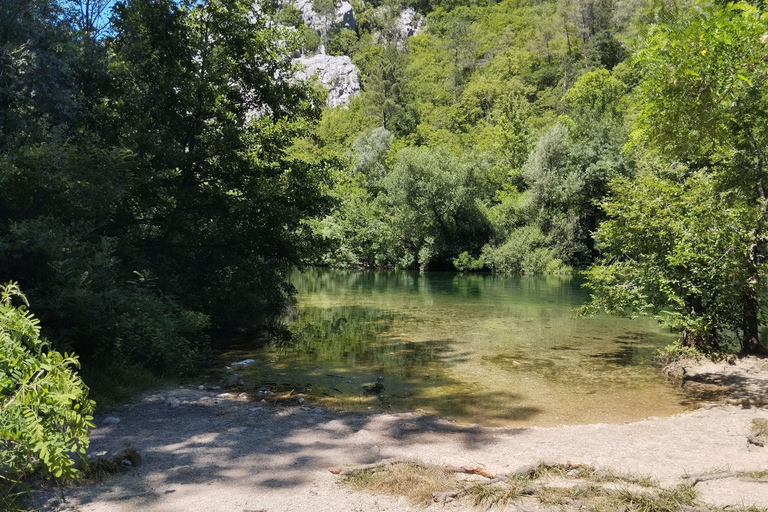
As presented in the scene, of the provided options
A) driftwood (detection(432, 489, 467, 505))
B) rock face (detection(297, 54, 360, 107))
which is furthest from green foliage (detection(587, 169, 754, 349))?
rock face (detection(297, 54, 360, 107))

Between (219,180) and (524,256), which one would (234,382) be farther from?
(524,256)

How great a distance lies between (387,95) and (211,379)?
80003mm

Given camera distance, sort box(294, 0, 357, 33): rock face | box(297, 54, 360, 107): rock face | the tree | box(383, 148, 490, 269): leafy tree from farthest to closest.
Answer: box(294, 0, 357, 33): rock face < box(297, 54, 360, 107): rock face < box(383, 148, 490, 269): leafy tree < the tree

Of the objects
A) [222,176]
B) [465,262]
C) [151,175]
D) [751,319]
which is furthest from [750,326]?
[465,262]

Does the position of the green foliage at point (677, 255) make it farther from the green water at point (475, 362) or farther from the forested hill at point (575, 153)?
the green water at point (475, 362)

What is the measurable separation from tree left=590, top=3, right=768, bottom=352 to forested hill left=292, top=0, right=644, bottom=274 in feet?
5.15

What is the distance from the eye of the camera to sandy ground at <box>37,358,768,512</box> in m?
4.82

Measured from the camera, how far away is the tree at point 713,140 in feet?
19.8

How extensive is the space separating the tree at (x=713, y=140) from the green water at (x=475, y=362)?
6.76ft

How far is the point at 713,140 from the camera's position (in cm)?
741

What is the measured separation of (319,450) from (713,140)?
6.57 m

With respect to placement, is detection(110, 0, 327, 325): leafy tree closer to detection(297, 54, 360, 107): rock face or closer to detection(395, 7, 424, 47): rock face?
detection(297, 54, 360, 107): rock face

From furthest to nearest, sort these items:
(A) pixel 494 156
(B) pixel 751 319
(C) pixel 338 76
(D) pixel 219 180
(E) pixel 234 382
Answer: (C) pixel 338 76
(A) pixel 494 156
(D) pixel 219 180
(B) pixel 751 319
(E) pixel 234 382

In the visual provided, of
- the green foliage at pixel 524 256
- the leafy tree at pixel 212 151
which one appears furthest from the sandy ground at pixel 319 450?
the green foliage at pixel 524 256
